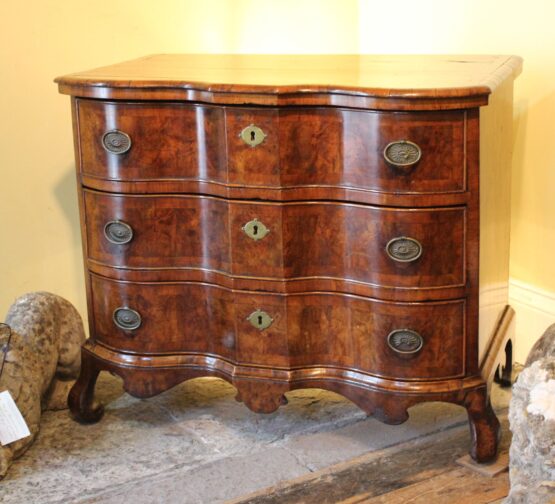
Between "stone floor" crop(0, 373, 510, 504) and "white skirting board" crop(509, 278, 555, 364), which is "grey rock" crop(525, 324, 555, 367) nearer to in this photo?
"stone floor" crop(0, 373, 510, 504)

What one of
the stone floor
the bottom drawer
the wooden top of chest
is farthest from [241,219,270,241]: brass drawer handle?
the stone floor

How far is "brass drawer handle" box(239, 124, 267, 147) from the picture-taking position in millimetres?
2096

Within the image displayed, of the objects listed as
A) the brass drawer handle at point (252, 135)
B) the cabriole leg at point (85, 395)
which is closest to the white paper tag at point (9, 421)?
the cabriole leg at point (85, 395)

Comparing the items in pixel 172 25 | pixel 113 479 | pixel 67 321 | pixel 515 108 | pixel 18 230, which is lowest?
pixel 113 479

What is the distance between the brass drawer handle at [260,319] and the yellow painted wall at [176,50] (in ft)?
2.92

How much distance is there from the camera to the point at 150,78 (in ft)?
7.20

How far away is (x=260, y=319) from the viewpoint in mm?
2238

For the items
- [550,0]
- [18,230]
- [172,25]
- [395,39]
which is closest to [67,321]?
[18,230]

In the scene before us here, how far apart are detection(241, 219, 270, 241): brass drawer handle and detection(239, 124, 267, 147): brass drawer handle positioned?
0.17 meters

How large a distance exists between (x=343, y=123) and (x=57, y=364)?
1.08 m

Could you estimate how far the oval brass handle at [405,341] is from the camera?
7.02 feet

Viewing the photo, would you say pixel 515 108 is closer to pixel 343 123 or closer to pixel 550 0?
pixel 550 0

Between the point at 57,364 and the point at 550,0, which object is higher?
the point at 550,0

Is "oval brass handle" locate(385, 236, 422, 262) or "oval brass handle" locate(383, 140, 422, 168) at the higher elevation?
"oval brass handle" locate(383, 140, 422, 168)
